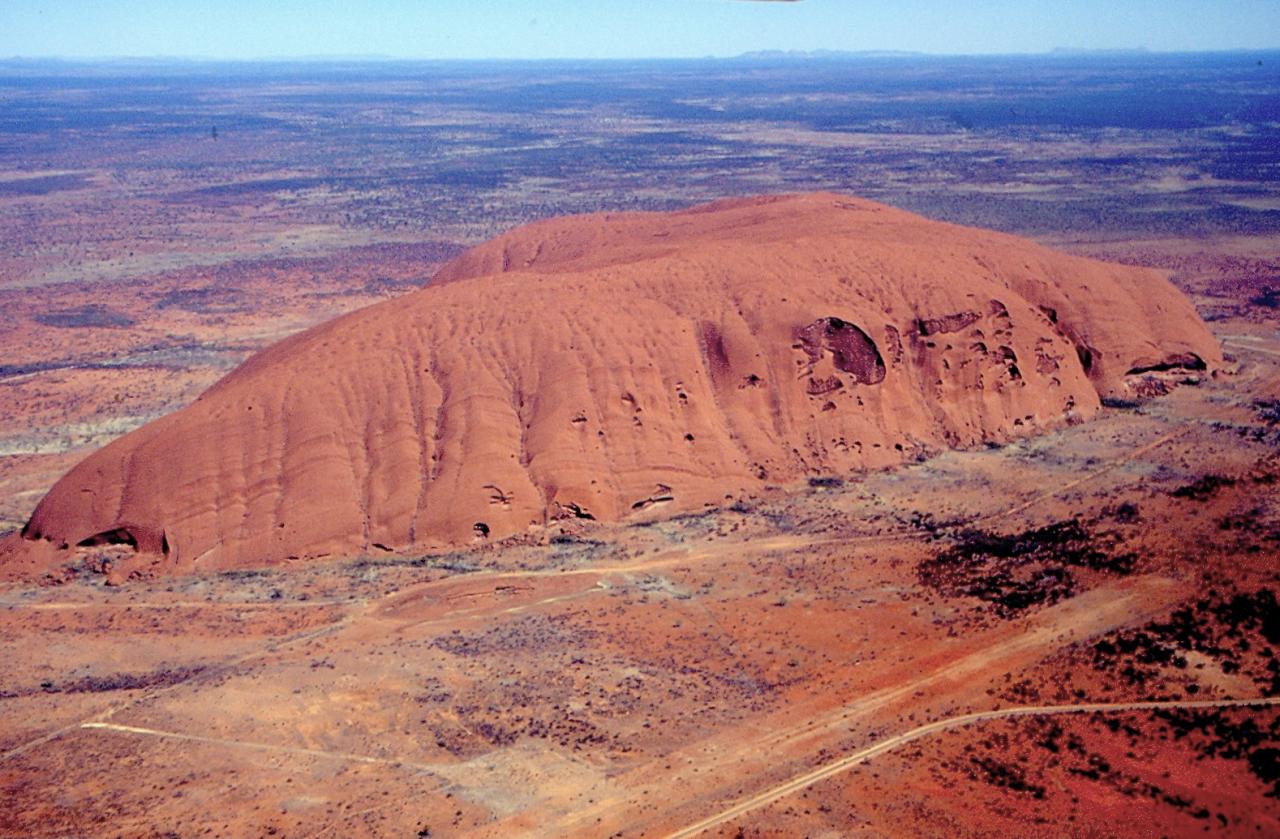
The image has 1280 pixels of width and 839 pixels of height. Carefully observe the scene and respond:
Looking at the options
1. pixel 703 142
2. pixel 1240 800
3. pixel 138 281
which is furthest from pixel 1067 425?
pixel 703 142

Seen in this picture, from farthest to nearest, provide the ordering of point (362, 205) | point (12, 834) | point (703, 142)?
point (703, 142)
point (362, 205)
point (12, 834)

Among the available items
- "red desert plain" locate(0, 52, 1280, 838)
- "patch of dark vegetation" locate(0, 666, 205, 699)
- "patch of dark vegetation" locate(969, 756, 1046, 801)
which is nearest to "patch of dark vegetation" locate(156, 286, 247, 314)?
"red desert plain" locate(0, 52, 1280, 838)

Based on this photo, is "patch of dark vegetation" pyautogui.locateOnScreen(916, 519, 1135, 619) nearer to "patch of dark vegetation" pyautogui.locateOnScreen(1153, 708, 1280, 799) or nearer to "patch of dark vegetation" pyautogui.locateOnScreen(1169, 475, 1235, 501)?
"patch of dark vegetation" pyautogui.locateOnScreen(1169, 475, 1235, 501)

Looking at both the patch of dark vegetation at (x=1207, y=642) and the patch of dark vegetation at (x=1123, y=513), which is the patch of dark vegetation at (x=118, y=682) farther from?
the patch of dark vegetation at (x=1123, y=513)

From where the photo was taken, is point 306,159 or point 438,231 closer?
point 438,231

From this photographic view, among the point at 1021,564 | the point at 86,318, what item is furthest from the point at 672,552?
the point at 86,318

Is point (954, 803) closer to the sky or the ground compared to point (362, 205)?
closer to the ground

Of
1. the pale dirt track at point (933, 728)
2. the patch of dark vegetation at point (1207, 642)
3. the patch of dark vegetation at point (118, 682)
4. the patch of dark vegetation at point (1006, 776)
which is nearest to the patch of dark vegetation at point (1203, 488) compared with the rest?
the patch of dark vegetation at point (1207, 642)

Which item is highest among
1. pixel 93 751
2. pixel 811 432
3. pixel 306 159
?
pixel 306 159

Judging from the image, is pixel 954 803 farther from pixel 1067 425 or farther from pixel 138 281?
pixel 138 281
